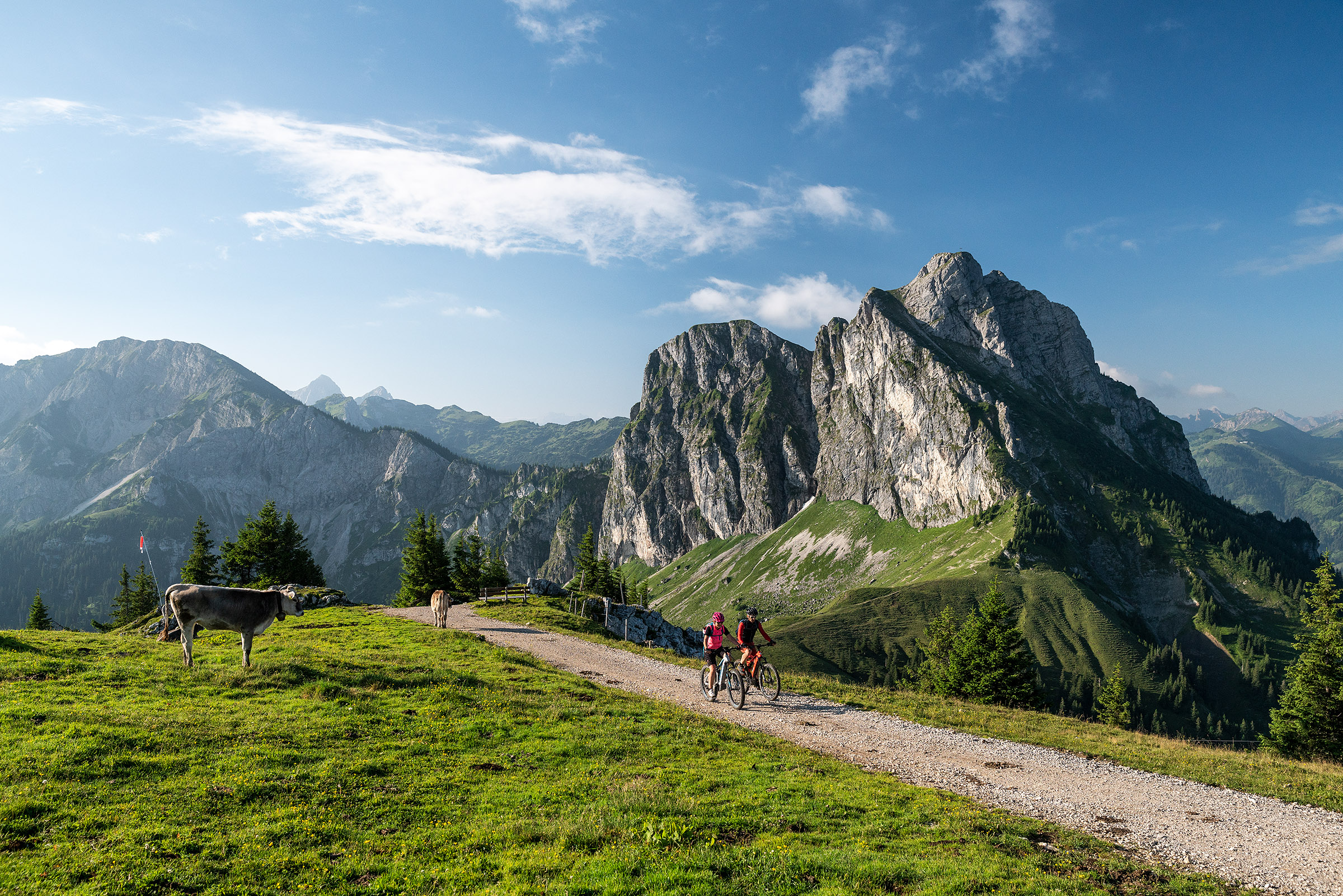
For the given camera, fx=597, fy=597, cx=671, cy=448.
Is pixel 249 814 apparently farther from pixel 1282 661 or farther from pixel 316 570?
pixel 1282 661

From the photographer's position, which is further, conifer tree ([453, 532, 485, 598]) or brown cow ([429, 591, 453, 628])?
conifer tree ([453, 532, 485, 598])

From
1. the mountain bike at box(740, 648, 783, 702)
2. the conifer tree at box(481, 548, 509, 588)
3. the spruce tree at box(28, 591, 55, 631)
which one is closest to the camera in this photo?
the mountain bike at box(740, 648, 783, 702)

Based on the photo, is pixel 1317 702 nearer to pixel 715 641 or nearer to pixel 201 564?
pixel 715 641

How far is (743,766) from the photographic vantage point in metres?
17.6

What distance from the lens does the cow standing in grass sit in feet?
81.2

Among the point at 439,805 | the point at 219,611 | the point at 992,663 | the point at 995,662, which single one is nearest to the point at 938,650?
the point at 992,663

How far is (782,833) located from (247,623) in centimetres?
2460

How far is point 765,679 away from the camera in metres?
27.4

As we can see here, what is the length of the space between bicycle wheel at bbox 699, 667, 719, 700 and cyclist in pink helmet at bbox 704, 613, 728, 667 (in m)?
0.33

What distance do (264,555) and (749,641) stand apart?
231 ft

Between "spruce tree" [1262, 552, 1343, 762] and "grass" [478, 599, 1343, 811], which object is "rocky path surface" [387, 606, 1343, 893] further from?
"spruce tree" [1262, 552, 1343, 762]

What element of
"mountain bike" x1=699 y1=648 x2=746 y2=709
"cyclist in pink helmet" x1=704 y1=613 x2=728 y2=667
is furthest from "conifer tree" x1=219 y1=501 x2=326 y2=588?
"cyclist in pink helmet" x1=704 y1=613 x2=728 y2=667

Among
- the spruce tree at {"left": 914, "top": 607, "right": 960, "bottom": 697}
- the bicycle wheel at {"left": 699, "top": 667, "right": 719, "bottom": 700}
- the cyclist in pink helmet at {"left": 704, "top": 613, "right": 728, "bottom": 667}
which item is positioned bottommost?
the spruce tree at {"left": 914, "top": 607, "right": 960, "bottom": 697}

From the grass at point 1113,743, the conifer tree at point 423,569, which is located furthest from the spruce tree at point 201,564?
the grass at point 1113,743
